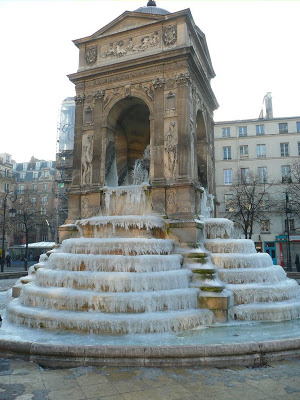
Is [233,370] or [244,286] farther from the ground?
[244,286]

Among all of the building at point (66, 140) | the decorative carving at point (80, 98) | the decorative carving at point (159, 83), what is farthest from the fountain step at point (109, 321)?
the building at point (66, 140)

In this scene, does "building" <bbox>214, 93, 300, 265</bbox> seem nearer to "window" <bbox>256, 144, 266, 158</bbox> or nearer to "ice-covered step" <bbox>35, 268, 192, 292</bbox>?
"window" <bbox>256, 144, 266, 158</bbox>

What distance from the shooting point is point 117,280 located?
31.1 feet

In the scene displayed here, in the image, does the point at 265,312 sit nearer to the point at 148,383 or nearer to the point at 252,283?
the point at 252,283

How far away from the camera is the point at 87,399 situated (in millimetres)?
4938

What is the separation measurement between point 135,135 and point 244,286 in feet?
41.1

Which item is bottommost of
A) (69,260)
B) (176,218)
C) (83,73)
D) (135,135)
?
(69,260)

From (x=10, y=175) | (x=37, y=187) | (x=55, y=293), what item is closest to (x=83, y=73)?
(x=55, y=293)

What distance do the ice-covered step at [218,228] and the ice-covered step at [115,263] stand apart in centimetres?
413

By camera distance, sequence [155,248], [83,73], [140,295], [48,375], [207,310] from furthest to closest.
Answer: [83,73] < [155,248] < [207,310] < [140,295] < [48,375]

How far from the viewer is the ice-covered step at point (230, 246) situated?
1254 centimetres

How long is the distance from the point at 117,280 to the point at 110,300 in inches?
25.4

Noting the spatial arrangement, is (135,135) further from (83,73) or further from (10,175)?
(10,175)

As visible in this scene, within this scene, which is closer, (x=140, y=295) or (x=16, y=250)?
(x=140, y=295)
